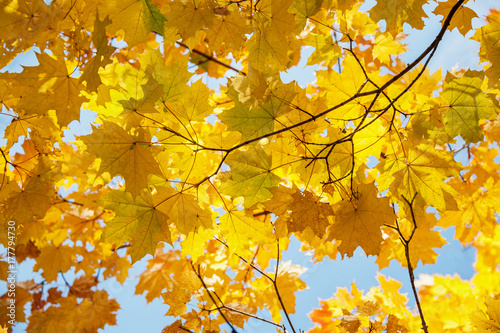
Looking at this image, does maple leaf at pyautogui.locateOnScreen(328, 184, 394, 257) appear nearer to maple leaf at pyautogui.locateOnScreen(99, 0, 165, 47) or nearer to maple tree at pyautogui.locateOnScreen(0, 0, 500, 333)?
maple tree at pyautogui.locateOnScreen(0, 0, 500, 333)

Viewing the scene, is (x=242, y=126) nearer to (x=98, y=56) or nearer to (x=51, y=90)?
(x=98, y=56)

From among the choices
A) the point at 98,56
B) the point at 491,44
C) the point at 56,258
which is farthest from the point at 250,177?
the point at 56,258

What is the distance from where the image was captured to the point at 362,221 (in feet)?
5.07

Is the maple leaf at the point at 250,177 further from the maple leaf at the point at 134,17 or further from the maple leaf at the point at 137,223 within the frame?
the maple leaf at the point at 134,17

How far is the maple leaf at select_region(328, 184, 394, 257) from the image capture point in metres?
1.51

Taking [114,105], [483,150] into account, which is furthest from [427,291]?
[114,105]

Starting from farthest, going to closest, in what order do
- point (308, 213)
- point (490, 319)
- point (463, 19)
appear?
point (463, 19) < point (490, 319) < point (308, 213)

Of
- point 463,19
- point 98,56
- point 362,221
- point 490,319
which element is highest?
point 463,19

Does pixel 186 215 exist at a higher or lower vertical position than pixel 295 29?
lower

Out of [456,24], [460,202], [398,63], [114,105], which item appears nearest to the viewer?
[114,105]

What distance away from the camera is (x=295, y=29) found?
73.3 inches

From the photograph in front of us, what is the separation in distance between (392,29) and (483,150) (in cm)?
217

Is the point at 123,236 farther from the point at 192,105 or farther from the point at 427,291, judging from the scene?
the point at 427,291

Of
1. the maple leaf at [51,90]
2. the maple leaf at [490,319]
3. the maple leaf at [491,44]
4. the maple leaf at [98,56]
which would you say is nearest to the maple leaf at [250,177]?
the maple leaf at [98,56]
